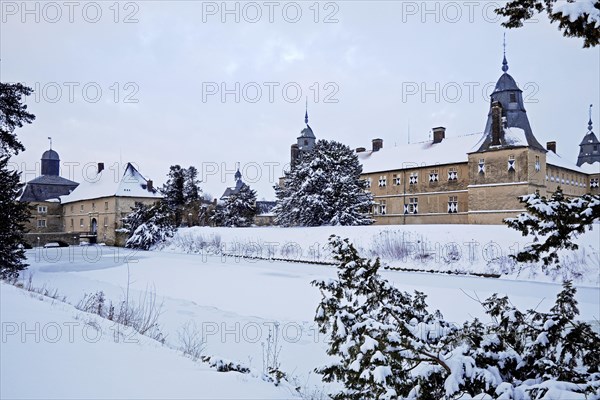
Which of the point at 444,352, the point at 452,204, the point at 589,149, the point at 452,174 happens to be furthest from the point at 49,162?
the point at 589,149

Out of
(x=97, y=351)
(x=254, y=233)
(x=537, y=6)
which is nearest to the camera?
(x=537, y=6)

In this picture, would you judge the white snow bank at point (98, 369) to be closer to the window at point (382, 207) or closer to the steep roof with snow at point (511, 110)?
the steep roof with snow at point (511, 110)

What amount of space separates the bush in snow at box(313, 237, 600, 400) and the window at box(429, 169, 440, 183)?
41368mm

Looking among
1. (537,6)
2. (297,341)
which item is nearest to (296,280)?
(297,341)

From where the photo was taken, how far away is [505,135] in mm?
36844

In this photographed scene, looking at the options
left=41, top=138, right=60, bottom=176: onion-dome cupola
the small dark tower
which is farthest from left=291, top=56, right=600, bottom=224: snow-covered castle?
left=41, top=138, right=60, bottom=176: onion-dome cupola

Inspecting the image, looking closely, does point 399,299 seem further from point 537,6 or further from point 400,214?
point 400,214

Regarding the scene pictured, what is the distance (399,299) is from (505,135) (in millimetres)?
36959

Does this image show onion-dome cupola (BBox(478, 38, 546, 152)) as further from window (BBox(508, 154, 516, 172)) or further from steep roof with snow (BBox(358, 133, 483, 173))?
steep roof with snow (BBox(358, 133, 483, 173))

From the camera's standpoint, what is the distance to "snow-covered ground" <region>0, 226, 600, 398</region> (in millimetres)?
4641

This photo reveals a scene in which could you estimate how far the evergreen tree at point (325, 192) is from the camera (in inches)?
1318

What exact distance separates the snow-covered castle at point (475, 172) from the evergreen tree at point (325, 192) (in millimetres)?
9994

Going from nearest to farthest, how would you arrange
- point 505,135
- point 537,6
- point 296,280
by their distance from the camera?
point 537,6, point 296,280, point 505,135

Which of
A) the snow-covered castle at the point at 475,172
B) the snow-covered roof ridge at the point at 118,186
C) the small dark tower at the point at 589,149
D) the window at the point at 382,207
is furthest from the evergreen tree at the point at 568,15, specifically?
the small dark tower at the point at 589,149
